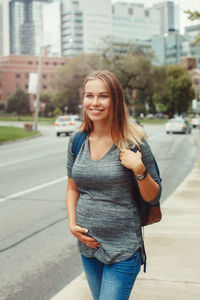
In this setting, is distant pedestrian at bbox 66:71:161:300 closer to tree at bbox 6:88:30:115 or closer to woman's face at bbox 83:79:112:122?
woman's face at bbox 83:79:112:122

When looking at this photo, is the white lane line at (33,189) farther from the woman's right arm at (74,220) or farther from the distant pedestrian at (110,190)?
the distant pedestrian at (110,190)

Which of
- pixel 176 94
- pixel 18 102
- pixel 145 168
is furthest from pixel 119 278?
pixel 18 102

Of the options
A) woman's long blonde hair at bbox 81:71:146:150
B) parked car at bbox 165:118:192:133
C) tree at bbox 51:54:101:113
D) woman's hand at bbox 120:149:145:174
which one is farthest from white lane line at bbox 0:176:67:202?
tree at bbox 51:54:101:113

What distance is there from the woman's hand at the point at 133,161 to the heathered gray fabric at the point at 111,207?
0.07 meters

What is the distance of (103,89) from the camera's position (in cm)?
263

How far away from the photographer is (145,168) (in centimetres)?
249

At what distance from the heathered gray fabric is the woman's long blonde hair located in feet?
0.21

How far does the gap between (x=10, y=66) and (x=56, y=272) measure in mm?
152915

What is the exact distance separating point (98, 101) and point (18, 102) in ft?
366

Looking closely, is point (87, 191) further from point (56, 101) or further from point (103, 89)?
point (56, 101)

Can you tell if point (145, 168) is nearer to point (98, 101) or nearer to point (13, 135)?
point (98, 101)

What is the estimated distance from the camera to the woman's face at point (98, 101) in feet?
8.66

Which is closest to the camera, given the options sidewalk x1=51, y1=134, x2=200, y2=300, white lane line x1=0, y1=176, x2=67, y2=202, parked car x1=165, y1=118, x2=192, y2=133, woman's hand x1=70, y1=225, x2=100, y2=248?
woman's hand x1=70, y1=225, x2=100, y2=248

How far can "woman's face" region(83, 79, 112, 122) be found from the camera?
2.64 metres
